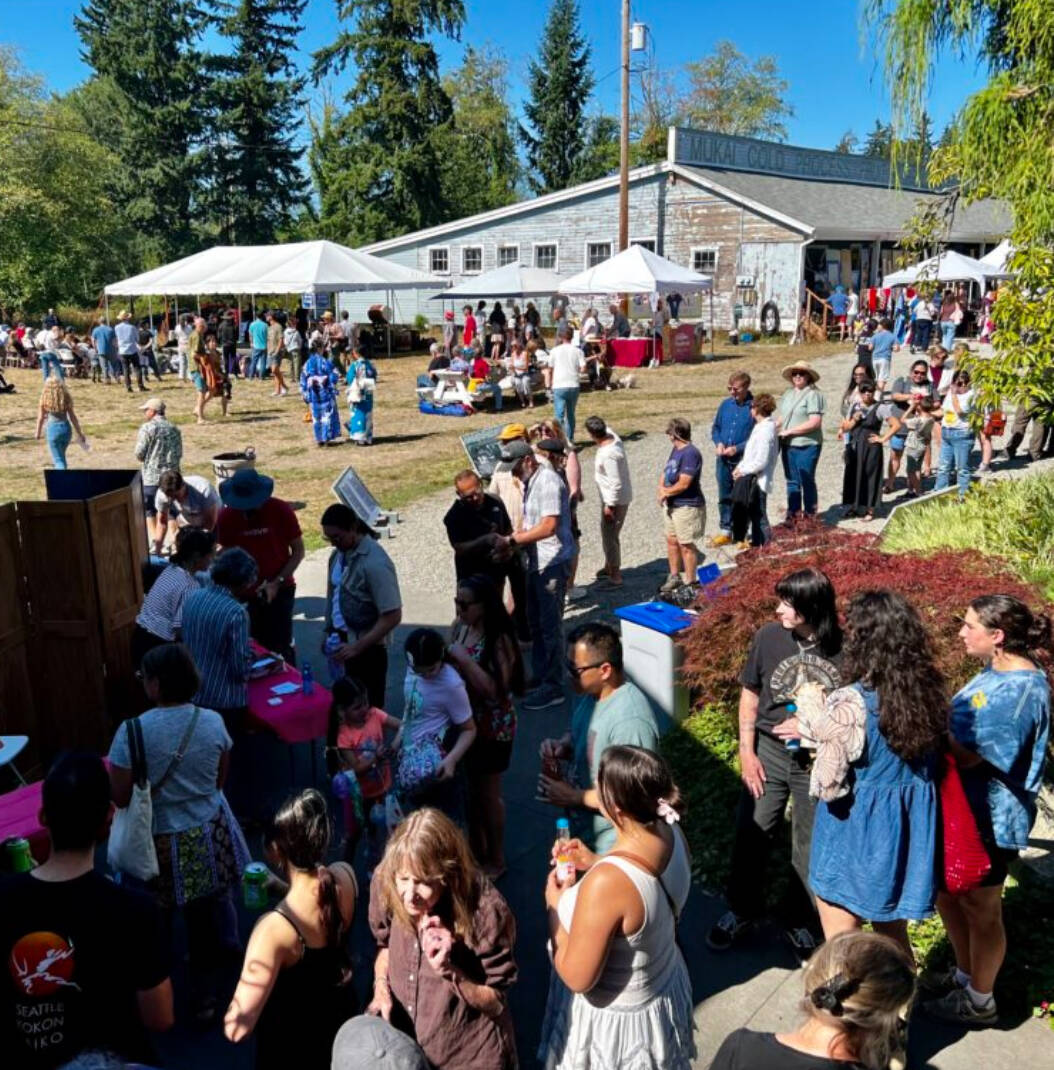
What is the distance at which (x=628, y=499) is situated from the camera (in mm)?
9008

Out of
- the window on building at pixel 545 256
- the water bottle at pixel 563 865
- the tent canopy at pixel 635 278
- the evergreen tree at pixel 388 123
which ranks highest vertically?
the evergreen tree at pixel 388 123

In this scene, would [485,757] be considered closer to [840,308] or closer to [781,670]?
[781,670]

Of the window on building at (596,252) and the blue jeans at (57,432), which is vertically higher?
the window on building at (596,252)

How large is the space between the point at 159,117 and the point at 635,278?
38.5 metres

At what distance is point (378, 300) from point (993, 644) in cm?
3760

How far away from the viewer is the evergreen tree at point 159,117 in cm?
5134

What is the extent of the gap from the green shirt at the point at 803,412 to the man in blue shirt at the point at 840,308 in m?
21.9

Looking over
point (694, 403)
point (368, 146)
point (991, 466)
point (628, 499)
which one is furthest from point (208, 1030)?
point (368, 146)

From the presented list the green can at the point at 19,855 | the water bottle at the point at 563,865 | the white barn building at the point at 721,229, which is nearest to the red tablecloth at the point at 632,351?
the white barn building at the point at 721,229

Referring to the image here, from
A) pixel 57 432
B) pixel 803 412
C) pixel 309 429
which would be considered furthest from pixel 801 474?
pixel 309 429

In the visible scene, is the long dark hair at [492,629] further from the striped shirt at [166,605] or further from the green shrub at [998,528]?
the green shrub at [998,528]

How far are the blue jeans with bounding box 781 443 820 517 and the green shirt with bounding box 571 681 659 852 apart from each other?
664cm

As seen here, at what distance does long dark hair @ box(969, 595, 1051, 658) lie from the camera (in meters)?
3.69

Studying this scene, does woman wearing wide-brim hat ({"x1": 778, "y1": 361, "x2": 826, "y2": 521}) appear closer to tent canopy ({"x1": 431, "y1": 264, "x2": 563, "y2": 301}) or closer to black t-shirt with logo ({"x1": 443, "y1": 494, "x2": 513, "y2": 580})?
black t-shirt with logo ({"x1": 443, "y1": 494, "x2": 513, "y2": 580})
